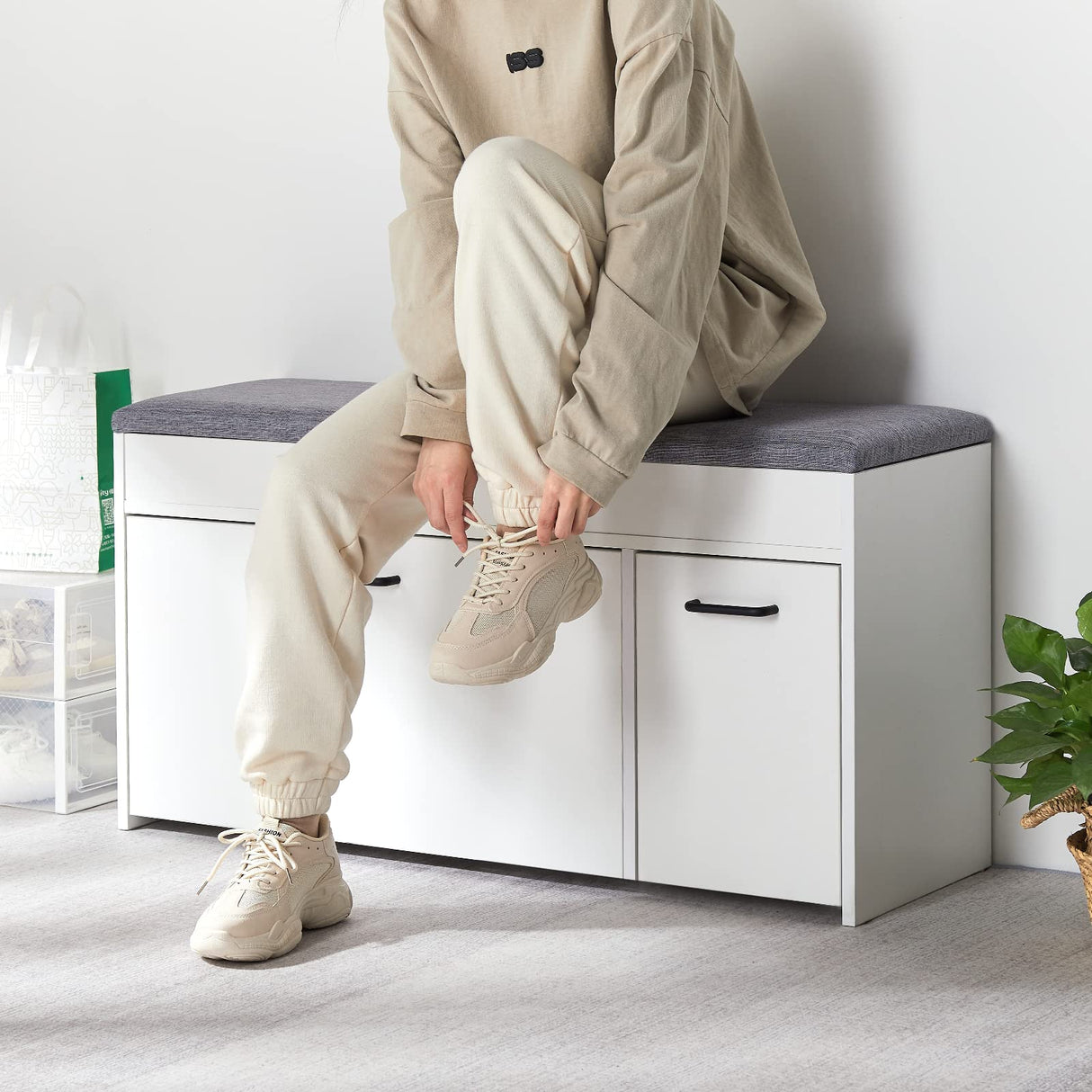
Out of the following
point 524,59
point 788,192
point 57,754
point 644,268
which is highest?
point 524,59

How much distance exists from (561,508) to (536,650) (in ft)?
0.45

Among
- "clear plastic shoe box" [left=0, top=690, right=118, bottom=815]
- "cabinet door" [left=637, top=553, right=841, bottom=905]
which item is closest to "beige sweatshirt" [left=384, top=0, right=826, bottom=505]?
"cabinet door" [left=637, top=553, right=841, bottom=905]

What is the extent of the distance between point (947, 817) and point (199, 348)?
1.24 metres

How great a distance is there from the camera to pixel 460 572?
188cm

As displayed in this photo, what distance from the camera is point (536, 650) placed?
160 cm

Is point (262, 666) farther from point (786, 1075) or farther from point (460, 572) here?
point (786, 1075)

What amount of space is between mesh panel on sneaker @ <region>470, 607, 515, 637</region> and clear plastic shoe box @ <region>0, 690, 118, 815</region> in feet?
2.68

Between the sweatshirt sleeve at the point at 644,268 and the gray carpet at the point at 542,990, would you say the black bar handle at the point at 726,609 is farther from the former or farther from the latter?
the gray carpet at the point at 542,990

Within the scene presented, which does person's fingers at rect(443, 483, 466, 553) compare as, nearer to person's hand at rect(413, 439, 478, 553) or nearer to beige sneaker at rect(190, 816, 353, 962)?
person's hand at rect(413, 439, 478, 553)

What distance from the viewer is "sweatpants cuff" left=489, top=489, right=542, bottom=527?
1612 millimetres

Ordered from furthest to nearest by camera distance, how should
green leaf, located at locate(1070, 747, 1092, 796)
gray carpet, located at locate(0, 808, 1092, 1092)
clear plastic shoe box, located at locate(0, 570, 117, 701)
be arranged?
clear plastic shoe box, located at locate(0, 570, 117, 701) → green leaf, located at locate(1070, 747, 1092, 796) → gray carpet, located at locate(0, 808, 1092, 1092)

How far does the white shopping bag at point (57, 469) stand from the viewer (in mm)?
2270

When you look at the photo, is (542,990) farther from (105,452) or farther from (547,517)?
(105,452)

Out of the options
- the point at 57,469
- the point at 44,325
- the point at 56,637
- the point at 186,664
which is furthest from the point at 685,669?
the point at 44,325
